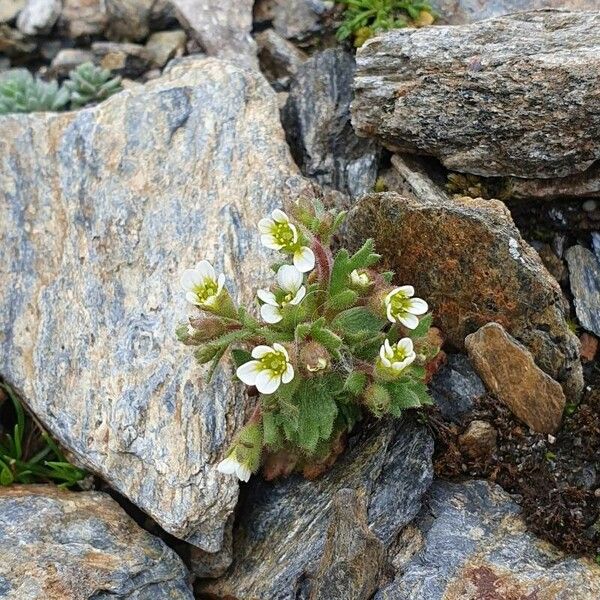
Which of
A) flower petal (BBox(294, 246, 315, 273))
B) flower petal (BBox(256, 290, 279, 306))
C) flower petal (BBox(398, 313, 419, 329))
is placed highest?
flower petal (BBox(294, 246, 315, 273))

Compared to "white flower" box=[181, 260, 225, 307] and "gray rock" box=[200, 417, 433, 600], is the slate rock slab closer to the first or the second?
"gray rock" box=[200, 417, 433, 600]

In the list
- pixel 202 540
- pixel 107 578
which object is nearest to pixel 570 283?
pixel 202 540

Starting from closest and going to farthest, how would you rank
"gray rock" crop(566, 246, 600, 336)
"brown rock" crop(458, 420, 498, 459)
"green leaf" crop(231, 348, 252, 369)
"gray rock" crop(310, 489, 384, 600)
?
"gray rock" crop(310, 489, 384, 600) → "green leaf" crop(231, 348, 252, 369) → "brown rock" crop(458, 420, 498, 459) → "gray rock" crop(566, 246, 600, 336)

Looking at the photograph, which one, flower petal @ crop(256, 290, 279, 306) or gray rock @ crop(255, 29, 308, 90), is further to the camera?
gray rock @ crop(255, 29, 308, 90)

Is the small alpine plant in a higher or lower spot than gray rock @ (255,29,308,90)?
lower

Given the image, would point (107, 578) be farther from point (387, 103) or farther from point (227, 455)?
point (387, 103)

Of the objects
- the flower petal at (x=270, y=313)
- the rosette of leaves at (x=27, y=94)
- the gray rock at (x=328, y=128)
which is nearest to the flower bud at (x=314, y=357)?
the flower petal at (x=270, y=313)

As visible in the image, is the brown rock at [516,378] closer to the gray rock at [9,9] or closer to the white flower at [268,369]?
the white flower at [268,369]

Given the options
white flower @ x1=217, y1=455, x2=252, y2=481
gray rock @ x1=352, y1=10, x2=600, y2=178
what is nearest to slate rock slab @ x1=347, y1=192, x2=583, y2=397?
gray rock @ x1=352, y1=10, x2=600, y2=178
